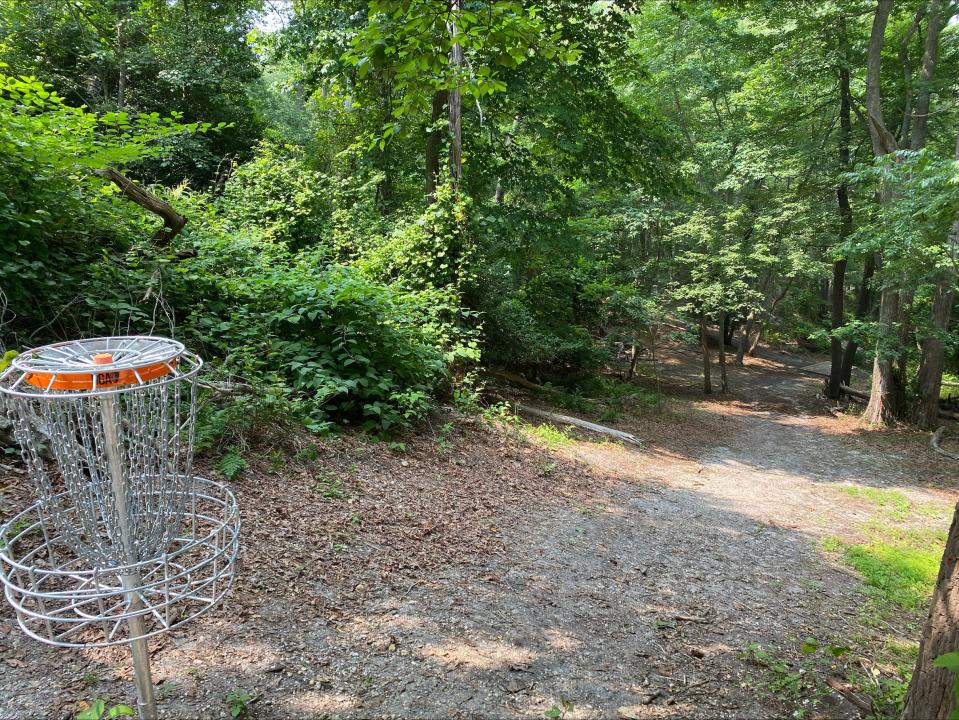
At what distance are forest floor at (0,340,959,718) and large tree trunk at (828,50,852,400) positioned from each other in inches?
349

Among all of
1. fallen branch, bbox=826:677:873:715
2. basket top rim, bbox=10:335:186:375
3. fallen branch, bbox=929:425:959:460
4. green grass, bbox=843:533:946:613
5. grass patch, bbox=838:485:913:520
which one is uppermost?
basket top rim, bbox=10:335:186:375

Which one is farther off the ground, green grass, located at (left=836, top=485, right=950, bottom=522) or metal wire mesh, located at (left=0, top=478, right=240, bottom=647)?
metal wire mesh, located at (left=0, top=478, right=240, bottom=647)

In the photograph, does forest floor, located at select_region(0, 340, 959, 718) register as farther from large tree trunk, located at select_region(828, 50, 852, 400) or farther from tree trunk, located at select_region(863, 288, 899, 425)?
large tree trunk, located at select_region(828, 50, 852, 400)

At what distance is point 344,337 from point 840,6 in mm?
12522

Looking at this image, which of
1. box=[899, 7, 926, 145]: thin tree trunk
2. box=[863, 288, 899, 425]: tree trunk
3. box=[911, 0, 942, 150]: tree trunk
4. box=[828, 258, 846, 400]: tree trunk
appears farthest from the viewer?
box=[828, 258, 846, 400]: tree trunk

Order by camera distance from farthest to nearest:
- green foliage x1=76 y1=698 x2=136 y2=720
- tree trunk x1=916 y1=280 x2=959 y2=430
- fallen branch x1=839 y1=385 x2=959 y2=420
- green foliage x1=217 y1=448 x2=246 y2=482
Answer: fallen branch x1=839 y1=385 x2=959 y2=420, tree trunk x1=916 y1=280 x2=959 y2=430, green foliage x1=217 y1=448 x2=246 y2=482, green foliage x1=76 y1=698 x2=136 y2=720

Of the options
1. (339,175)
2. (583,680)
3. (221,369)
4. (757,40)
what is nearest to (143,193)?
(221,369)

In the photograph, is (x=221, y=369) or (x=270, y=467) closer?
(x=270, y=467)

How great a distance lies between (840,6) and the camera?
11445 millimetres

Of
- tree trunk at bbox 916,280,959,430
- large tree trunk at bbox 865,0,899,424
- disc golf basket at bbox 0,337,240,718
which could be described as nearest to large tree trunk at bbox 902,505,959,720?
disc golf basket at bbox 0,337,240,718

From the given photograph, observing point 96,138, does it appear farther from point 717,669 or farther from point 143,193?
point 717,669

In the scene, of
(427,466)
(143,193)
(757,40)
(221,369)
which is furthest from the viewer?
(757,40)

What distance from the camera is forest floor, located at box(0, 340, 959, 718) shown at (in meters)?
2.63

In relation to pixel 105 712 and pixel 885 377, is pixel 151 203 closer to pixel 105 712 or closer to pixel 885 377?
pixel 105 712
